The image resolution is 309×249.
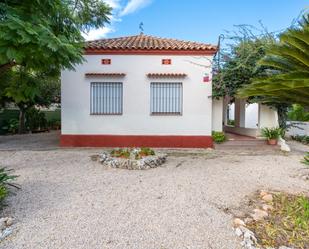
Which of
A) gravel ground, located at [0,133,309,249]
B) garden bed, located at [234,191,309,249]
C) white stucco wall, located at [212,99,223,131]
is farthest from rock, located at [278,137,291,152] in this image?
garden bed, located at [234,191,309,249]

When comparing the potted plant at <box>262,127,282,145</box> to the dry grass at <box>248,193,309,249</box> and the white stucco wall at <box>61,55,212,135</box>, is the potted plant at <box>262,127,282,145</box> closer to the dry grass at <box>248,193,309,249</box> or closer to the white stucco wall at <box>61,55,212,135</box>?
the white stucco wall at <box>61,55,212,135</box>

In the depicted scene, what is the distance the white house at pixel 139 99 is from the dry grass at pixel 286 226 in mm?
7758

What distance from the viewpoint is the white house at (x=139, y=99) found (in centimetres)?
1320

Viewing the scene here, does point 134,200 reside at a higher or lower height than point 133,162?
lower

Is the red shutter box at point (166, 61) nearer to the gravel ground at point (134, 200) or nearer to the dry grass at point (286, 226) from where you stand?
the gravel ground at point (134, 200)

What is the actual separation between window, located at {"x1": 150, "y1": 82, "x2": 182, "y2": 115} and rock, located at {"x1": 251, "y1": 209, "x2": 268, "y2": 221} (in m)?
8.37

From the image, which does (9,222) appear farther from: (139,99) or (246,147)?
(246,147)

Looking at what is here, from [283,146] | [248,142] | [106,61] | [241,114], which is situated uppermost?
[106,61]

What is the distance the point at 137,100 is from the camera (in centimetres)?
1333

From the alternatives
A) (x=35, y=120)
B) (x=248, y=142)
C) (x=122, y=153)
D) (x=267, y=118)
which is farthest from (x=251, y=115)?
(x=35, y=120)

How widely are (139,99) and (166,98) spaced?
1302 millimetres

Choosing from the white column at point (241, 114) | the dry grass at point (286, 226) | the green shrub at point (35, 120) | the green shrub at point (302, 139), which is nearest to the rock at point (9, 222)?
the dry grass at point (286, 226)

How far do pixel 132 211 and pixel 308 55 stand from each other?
4036mm

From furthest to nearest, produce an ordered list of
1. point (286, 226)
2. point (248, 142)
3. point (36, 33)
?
point (248, 142)
point (36, 33)
point (286, 226)
